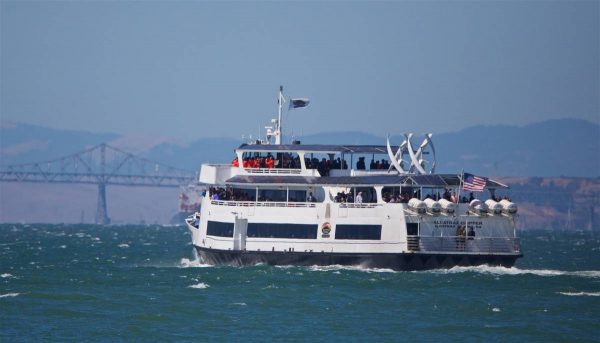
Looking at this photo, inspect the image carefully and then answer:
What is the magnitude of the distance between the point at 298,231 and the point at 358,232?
248cm

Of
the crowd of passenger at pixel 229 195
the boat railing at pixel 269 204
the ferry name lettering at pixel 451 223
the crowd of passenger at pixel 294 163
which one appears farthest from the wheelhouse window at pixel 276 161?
the ferry name lettering at pixel 451 223

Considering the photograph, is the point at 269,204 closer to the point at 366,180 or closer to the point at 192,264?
the point at 366,180

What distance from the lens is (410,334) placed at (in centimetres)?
3706

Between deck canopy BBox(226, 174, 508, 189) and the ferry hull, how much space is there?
9.18 ft

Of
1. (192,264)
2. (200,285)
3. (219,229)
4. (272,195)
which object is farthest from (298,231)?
(192,264)

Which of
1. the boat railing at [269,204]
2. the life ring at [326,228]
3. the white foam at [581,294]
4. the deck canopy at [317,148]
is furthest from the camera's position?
the deck canopy at [317,148]

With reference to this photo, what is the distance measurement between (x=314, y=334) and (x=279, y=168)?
1965cm

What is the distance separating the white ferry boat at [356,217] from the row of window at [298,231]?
4cm

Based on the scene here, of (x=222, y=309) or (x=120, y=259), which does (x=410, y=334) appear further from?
(x=120, y=259)

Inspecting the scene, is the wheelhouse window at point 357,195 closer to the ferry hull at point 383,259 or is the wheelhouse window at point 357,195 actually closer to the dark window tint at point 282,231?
the dark window tint at point 282,231

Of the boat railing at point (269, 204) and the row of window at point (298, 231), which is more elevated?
the boat railing at point (269, 204)

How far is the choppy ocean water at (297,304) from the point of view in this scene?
122ft

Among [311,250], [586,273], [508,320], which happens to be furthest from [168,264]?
[508,320]

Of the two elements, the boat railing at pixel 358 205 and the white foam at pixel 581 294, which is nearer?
the white foam at pixel 581 294
